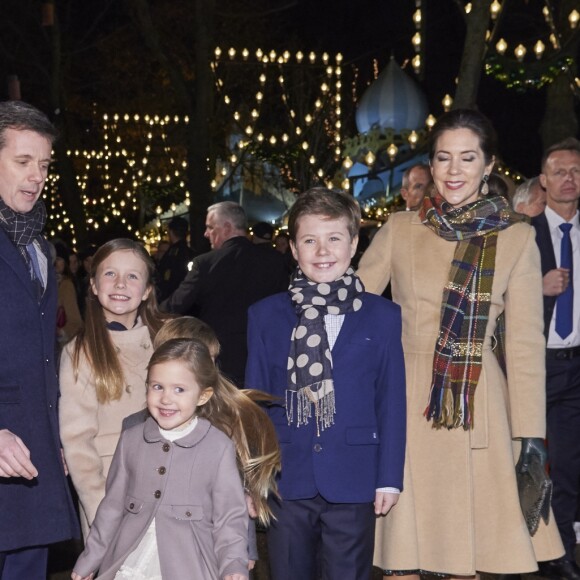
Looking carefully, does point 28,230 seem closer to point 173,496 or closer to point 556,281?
point 173,496

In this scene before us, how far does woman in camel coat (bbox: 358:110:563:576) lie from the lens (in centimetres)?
505

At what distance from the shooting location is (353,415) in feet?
15.6

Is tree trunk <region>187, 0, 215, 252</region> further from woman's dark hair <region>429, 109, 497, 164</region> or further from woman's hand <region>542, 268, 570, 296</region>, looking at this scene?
woman's dark hair <region>429, 109, 497, 164</region>

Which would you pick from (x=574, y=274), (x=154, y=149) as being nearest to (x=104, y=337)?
(x=574, y=274)

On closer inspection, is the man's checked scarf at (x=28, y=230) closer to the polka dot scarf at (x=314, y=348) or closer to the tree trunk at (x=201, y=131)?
the polka dot scarf at (x=314, y=348)

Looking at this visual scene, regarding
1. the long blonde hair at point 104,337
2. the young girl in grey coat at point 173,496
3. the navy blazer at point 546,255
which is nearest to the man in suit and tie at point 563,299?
the navy blazer at point 546,255

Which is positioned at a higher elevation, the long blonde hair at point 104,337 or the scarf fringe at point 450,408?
the long blonde hair at point 104,337

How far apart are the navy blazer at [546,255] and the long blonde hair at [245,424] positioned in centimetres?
267

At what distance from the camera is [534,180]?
7.53 m

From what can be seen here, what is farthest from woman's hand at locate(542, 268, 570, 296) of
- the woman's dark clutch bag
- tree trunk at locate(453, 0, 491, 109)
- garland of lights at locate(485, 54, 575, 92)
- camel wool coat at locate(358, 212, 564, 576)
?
garland of lights at locate(485, 54, 575, 92)

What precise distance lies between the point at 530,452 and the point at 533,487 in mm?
151

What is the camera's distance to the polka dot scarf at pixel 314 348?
4.70m

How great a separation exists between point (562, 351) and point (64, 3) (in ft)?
104

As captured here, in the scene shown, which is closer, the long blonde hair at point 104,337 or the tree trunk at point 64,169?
the long blonde hair at point 104,337
